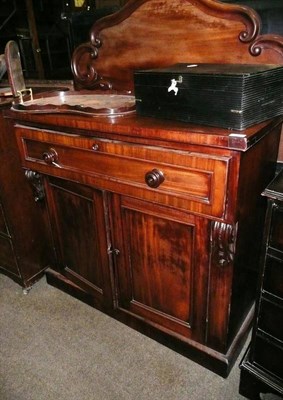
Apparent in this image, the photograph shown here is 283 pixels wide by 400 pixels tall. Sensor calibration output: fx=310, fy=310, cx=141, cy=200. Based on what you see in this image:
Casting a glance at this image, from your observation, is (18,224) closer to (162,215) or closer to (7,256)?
(7,256)

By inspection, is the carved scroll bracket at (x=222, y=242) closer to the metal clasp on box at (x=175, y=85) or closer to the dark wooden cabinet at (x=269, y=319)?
the dark wooden cabinet at (x=269, y=319)

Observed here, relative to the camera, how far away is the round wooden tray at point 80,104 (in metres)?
1.08

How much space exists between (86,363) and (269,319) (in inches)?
32.5

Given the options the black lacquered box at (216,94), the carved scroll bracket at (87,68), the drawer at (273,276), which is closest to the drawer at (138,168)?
the black lacquered box at (216,94)

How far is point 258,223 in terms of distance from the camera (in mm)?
1195

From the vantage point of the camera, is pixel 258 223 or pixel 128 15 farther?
pixel 128 15

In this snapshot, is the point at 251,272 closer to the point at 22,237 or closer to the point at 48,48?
the point at 22,237

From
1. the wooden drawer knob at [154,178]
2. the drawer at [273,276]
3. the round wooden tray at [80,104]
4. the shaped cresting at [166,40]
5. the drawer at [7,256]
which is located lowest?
the drawer at [7,256]

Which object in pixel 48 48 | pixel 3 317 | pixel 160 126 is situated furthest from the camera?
pixel 48 48

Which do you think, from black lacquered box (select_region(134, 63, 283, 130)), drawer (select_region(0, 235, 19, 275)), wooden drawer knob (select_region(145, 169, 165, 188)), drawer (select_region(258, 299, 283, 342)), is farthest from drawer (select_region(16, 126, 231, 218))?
drawer (select_region(0, 235, 19, 275))

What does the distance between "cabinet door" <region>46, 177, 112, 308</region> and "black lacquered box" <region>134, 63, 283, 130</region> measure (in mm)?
452

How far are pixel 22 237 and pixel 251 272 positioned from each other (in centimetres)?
118

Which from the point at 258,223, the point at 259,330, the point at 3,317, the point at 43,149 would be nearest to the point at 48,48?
the point at 43,149

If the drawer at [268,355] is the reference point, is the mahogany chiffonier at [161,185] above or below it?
above
